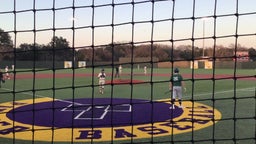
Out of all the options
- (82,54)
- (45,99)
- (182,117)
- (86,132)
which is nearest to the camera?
(86,132)

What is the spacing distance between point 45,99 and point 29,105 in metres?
2.18

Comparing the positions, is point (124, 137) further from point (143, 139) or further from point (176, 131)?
point (176, 131)

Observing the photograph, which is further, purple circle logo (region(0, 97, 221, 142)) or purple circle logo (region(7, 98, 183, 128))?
purple circle logo (region(7, 98, 183, 128))

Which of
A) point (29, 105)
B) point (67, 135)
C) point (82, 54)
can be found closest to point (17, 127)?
point (67, 135)

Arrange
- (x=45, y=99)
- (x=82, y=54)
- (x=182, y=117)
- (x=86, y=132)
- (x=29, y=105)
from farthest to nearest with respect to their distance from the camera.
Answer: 1. (x=82, y=54)
2. (x=45, y=99)
3. (x=29, y=105)
4. (x=182, y=117)
5. (x=86, y=132)

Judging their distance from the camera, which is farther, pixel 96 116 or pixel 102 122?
pixel 96 116

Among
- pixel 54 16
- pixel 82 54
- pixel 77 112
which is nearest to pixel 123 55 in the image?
pixel 82 54

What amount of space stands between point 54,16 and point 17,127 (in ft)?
16.7

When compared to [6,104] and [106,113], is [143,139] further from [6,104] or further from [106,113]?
[6,104]

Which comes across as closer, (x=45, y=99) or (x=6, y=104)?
(x=6, y=104)

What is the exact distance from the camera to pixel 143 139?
854 centimetres

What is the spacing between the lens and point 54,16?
575 centimetres

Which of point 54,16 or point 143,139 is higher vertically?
point 54,16

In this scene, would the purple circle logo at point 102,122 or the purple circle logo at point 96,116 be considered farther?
the purple circle logo at point 96,116
